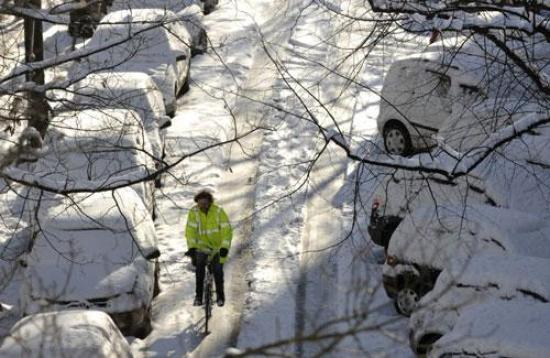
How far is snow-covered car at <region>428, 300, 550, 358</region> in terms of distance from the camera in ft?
27.6

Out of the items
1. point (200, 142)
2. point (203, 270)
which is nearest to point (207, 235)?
point (203, 270)

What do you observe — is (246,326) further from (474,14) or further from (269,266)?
(474,14)

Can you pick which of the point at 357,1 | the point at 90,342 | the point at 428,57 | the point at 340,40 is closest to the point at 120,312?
the point at 90,342

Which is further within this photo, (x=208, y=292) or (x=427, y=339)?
(x=208, y=292)

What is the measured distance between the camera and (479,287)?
9.75m

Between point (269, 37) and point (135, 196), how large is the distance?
1230 cm

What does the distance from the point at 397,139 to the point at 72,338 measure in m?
9.29

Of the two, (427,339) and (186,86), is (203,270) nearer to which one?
(427,339)

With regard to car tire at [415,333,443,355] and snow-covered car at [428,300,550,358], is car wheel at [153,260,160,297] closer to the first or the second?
car tire at [415,333,443,355]

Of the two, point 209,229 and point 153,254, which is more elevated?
point 209,229

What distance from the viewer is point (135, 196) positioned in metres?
12.6

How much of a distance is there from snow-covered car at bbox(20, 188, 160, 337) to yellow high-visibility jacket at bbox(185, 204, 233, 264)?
1.46 feet

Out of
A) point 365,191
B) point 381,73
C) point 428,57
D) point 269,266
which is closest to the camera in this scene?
point 269,266

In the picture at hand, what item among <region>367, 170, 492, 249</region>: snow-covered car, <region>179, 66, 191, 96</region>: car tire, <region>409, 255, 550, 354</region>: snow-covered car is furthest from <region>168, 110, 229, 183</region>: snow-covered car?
<region>409, 255, 550, 354</region>: snow-covered car
